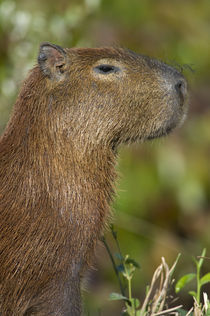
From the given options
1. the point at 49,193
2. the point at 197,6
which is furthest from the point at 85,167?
the point at 197,6

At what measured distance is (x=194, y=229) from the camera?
7.60 m

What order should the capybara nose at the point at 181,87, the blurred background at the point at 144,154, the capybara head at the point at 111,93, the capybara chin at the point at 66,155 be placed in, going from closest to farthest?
the capybara chin at the point at 66,155 < the capybara head at the point at 111,93 < the capybara nose at the point at 181,87 < the blurred background at the point at 144,154

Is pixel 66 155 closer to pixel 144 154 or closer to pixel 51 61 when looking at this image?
pixel 51 61

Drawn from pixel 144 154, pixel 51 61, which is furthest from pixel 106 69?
pixel 144 154

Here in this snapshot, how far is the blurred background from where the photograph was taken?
6.45 metres

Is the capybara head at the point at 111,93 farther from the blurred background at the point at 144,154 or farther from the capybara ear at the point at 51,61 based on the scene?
the blurred background at the point at 144,154

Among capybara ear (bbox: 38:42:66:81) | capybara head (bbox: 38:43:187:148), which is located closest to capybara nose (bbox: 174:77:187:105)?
capybara head (bbox: 38:43:187:148)

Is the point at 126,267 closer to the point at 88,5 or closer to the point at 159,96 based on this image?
the point at 159,96

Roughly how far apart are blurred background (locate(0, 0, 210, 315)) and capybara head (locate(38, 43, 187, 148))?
231cm

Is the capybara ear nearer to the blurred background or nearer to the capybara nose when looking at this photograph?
the capybara nose

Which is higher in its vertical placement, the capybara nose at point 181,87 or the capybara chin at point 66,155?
the capybara nose at point 181,87

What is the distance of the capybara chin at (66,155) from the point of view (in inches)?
131

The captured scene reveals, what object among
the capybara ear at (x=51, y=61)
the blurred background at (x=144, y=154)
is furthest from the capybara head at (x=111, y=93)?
the blurred background at (x=144, y=154)

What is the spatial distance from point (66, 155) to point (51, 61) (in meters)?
0.48
